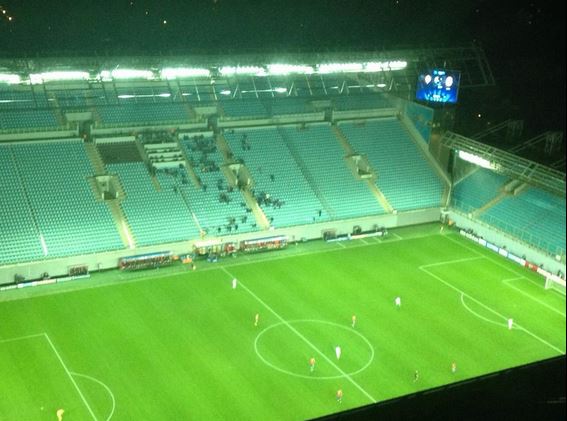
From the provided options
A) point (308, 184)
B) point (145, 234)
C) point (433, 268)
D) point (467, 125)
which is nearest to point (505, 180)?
point (433, 268)

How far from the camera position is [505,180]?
24.0 metres

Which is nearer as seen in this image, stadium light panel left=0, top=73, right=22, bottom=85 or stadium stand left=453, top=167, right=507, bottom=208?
stadium light panel left=0, top=73, right=22, bottom=85

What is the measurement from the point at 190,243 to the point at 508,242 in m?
11.2

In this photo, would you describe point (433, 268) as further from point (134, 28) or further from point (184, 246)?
point (134, 28)

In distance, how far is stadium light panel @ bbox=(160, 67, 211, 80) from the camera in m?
26.9

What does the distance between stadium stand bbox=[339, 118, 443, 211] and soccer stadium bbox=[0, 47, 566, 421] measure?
0.09 meters

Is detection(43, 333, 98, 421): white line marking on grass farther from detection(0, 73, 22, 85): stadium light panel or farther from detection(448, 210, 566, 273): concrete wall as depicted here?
detection(448, 210, 566, 273): concrete wall

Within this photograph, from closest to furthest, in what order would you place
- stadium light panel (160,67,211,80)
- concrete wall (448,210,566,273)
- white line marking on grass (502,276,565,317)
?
white line marking on grass (502,276,565,317)
concrete wall (448,210,566,273)
stadium light panel (160,67,211,80)

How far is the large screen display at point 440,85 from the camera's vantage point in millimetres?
28922

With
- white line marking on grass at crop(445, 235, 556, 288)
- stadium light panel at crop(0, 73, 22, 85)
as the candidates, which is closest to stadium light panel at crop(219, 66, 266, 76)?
stadium light panel at crop(0, 73, 22, 85)

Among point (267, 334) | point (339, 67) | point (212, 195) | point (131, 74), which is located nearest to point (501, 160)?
point (339, 67)

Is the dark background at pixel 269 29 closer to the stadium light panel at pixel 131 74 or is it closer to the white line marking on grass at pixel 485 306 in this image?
the stadium light panel at pixel 131 74

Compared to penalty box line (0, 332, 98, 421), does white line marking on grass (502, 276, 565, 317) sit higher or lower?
lower

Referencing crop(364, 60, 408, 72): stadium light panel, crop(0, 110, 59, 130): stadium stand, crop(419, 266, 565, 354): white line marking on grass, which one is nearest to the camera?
crop(419, 266, 565, 354): white line marking on grass
